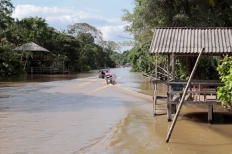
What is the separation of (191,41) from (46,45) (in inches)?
2096

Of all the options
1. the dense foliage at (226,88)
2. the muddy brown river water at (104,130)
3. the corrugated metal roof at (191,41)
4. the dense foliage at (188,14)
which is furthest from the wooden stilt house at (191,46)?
the dense foliage at (188,14)

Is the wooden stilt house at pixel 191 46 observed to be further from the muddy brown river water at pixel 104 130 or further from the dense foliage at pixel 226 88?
the dense foliage at pixel 226 88

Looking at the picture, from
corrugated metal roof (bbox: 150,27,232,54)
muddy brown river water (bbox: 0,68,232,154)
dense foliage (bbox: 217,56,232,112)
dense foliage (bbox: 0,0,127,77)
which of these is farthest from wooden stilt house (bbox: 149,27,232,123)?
dense foliage (bbox: 0,0,127,77)

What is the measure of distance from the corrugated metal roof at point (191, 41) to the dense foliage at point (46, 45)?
56.7 feet

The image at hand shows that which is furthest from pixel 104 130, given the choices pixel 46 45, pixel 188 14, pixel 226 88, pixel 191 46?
pixel 46 45

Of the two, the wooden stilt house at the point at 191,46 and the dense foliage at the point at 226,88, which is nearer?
the dense foliage at the point at 226,88

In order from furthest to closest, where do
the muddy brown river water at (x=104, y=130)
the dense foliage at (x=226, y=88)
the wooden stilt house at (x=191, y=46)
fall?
1. the wooden stilt house at (x=191, y=46)
2. the muddy brown river water at (x=104, y=130)
3. the dense foliage at (x=226, y=88)

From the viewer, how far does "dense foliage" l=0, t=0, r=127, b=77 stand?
43.6 m

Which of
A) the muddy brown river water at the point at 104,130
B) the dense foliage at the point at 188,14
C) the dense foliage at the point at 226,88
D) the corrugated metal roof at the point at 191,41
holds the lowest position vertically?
the muddy brown river water at the point at 104,130

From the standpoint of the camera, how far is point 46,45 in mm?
63906

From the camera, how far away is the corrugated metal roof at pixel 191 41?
12.9 meters

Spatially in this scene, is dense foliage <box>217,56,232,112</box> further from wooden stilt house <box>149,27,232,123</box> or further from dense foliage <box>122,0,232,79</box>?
dense foliage <box>122,0,232,79</box>

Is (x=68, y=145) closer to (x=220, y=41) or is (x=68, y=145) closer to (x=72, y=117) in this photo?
(x=72, y=117)

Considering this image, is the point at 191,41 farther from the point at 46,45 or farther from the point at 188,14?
the point at 46,45
